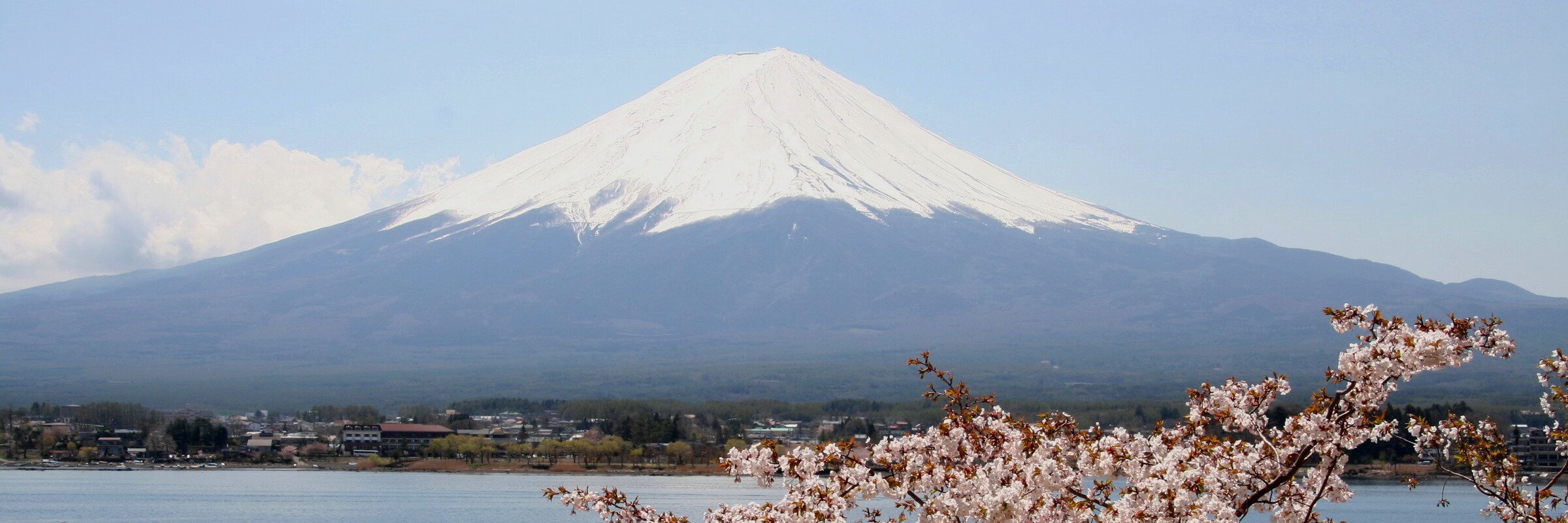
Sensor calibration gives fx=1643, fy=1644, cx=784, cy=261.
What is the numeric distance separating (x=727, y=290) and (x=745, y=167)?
948 inches

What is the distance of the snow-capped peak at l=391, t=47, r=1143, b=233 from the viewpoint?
168 metres

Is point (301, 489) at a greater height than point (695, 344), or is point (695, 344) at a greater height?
point (695, 344)

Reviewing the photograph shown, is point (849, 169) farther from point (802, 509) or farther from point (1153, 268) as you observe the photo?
point (802, 509)

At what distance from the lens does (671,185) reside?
172 m

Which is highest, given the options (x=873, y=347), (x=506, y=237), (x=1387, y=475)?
(x=506, y=237)

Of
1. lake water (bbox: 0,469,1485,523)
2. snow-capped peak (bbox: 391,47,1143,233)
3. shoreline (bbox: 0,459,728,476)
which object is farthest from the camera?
snow-capped peak (bbox: 391,47,1143,233)

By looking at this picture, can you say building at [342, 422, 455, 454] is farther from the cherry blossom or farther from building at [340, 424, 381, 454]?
the cherry blossom

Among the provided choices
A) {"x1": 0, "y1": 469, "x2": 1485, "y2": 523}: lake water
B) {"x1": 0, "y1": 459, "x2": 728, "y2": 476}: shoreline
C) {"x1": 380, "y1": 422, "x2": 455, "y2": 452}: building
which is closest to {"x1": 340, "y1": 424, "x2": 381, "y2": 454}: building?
{"x1": 380, "y1": 422, "x2": 455, "y2": 452}: building

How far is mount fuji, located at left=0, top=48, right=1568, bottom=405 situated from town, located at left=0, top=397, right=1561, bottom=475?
64.1ft

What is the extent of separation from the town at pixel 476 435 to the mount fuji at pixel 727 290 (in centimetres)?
1953

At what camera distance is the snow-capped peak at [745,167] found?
168250 mm

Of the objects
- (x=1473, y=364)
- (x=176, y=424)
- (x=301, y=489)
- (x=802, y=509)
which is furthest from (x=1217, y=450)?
(x=1473, y=364)

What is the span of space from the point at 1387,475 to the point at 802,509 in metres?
46.9

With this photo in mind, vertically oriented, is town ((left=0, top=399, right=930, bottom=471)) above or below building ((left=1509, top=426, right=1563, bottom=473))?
above
